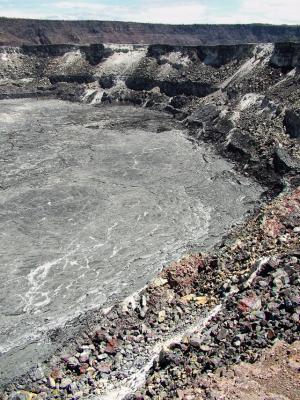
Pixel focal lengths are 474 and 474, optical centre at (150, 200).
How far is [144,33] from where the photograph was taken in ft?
485

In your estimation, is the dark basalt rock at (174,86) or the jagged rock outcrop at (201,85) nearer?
the jagged rock outcrop at (201,85)

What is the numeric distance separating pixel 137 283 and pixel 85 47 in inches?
3093

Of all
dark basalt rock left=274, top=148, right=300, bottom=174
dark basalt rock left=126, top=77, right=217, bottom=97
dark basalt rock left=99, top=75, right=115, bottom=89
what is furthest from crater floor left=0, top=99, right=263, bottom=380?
dark basalt rock left=99, top=75, right=115, bottom=89

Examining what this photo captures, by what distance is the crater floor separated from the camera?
25.6m

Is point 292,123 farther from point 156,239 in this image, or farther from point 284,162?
point 156,239

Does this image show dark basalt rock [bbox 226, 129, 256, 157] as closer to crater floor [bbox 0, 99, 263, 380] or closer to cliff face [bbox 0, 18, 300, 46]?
crater floor [bbox 0, 99, 263, 380]

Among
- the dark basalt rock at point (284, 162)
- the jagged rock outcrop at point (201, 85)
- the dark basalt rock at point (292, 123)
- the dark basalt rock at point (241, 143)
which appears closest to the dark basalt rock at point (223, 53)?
the jagged rock outcrop at point (201, 85)

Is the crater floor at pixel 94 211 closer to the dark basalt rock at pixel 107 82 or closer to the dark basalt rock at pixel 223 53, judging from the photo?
the dark basalt rock at pixel 223 53

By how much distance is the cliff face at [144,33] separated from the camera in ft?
416

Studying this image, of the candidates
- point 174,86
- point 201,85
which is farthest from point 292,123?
point 174,86

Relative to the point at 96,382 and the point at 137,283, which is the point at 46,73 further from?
the point at 96,382

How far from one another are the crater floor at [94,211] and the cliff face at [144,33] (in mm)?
74341

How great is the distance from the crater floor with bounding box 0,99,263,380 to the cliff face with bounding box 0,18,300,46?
7434 centimetres

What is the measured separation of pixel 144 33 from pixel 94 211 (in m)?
123
